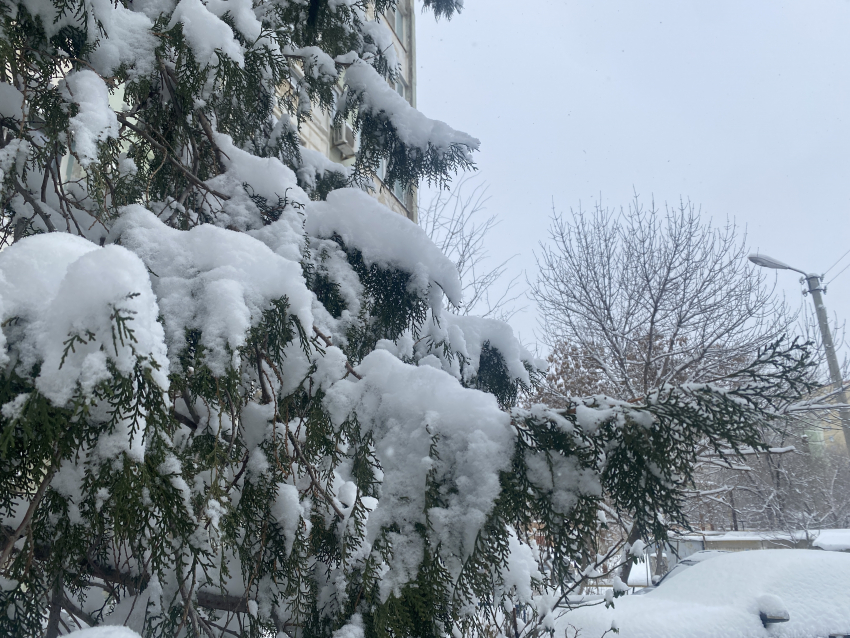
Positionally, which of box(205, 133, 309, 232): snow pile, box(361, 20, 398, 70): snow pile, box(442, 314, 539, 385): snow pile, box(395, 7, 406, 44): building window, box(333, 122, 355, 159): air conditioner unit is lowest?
box(442, 314, 539, 385): snow pile

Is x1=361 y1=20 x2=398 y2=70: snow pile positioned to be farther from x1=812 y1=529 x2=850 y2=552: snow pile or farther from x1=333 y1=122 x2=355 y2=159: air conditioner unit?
x1=812 y1=529 x2=850 y2=552: snow pile

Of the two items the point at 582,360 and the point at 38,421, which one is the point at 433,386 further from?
the point at 582,360

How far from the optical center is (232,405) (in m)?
1.56

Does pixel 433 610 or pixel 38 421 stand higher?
pixel 38 421

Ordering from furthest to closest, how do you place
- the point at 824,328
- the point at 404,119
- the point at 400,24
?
the point at 400,24, the point at 824,328, the point at 404,119

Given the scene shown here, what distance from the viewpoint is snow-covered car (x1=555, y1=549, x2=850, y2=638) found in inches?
175

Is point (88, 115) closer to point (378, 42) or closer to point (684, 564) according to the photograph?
point (378, 42)

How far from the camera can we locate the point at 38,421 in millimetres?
1036

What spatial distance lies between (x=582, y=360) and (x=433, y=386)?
9.99 metres

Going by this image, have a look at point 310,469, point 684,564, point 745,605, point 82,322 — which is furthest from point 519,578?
point 684,564

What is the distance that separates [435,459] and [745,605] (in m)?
4.73

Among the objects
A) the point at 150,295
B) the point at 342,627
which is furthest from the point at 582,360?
the point at 150,295

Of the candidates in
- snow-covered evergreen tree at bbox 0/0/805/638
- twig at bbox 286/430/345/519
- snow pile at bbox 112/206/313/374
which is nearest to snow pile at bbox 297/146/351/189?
snow-covered evergreen tree at bbox 0/0/805/638

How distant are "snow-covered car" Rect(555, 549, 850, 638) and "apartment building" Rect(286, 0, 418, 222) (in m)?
5.00
